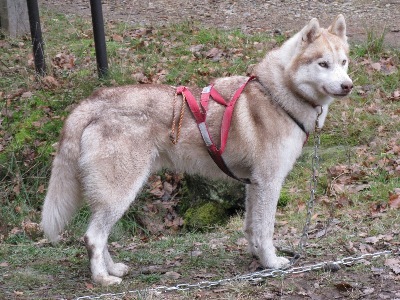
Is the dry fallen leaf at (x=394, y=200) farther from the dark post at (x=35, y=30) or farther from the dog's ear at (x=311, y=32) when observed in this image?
the dark post at (x=35, y=30)

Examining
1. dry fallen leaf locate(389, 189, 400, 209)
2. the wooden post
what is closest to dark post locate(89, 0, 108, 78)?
the wooden post

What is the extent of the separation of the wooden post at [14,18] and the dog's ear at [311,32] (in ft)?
25.3

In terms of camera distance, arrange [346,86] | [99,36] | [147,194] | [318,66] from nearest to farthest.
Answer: [346,86] < [318,66] < [147,194] < [99,36]

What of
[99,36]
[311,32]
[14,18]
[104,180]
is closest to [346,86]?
[311,32]

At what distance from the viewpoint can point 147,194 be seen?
7930 mm

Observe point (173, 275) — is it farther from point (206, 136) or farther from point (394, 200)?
point (394, 200)

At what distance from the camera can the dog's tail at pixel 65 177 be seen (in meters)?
5.16

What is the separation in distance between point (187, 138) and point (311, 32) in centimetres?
128

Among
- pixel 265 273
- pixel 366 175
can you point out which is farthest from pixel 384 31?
pixel 265 273

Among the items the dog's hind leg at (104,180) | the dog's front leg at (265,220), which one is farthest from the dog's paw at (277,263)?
the dog's hind leg at (104,180)

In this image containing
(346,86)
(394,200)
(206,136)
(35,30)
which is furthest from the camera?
(35,30)

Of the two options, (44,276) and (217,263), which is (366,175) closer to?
(217,263)

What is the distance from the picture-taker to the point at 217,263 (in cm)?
553

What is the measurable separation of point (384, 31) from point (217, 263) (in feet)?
20.3
